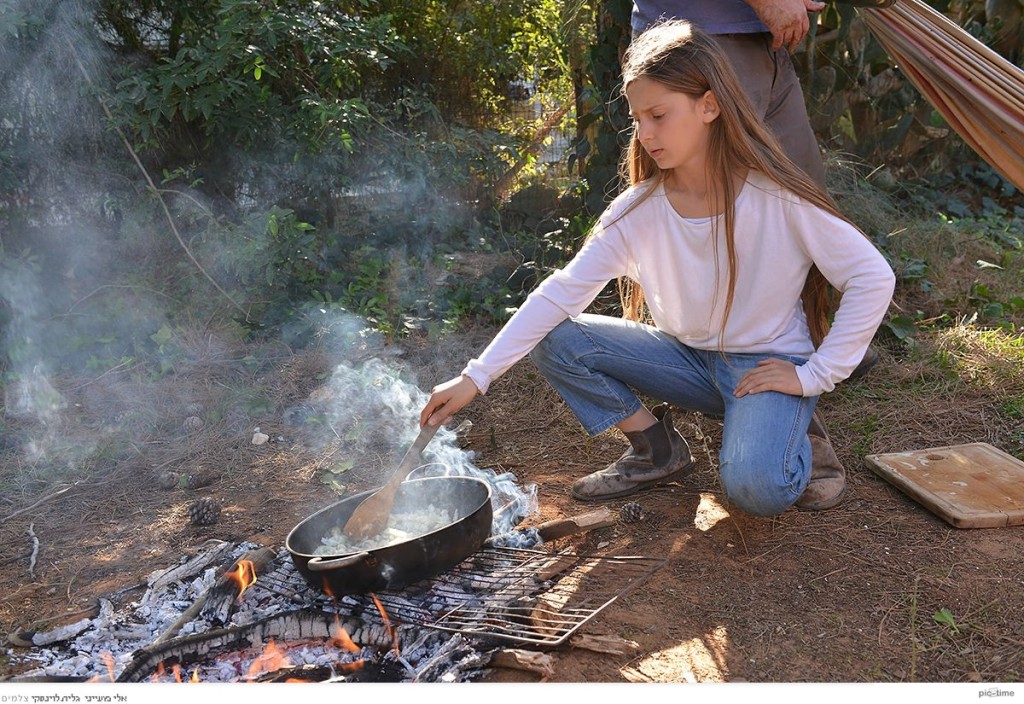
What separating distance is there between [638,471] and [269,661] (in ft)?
4.70

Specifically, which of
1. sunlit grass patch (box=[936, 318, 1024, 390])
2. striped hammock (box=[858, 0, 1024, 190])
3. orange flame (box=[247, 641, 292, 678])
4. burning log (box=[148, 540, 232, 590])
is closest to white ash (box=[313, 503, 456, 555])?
orange flame (box=[247, 641, 292, 678])

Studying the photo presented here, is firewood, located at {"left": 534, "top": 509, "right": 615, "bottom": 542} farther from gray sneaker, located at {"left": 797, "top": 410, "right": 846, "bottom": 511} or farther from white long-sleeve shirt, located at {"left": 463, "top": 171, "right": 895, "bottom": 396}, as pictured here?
gray sneaker, located at {"left": 797, "top": 410, "right": 846, "bottom": 511}

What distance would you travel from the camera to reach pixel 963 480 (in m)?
2.92

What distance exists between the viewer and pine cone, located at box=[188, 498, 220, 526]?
3098 millimetres

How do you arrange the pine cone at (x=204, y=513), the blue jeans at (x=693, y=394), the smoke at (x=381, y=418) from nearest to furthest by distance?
the blue jeans at (x=693, y=394) < the pine cone at (x=204, y=513) < the smoke at (x=381, y=418)

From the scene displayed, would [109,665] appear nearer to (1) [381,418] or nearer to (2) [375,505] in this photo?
(2) [375,505]

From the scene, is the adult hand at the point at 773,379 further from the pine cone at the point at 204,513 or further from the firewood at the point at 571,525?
the pine cone at the point at 204,513

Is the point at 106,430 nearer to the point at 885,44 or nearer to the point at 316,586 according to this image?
the point at 316,586

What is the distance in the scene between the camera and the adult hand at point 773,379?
2.57 meters

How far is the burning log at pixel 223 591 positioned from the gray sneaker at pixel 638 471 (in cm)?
112

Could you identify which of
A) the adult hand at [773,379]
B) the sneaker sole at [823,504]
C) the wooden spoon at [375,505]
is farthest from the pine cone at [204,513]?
the sneaker sole at [823,504]

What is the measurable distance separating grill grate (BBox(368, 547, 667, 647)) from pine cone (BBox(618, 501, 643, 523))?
29cm

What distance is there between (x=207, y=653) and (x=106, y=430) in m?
2.14
